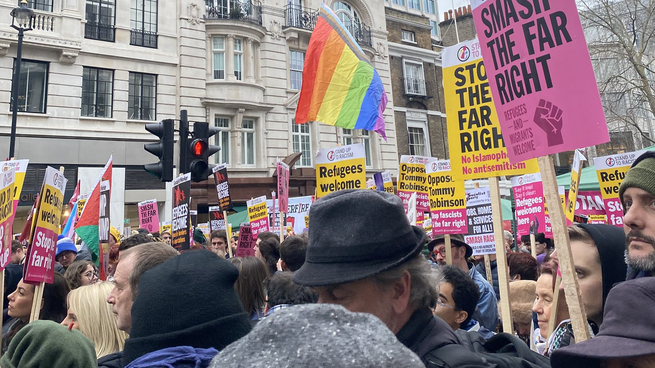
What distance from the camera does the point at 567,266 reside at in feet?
7.41

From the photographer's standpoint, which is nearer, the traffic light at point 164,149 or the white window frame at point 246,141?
the traffic light at point 164,149

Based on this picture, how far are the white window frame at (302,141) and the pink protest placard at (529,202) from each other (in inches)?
637

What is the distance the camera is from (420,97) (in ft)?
96.7

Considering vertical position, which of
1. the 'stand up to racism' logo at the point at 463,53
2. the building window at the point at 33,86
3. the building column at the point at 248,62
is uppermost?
the building column at the point at 248,62

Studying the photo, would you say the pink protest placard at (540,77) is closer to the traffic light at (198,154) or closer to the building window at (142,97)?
the traffic light at (198,154)

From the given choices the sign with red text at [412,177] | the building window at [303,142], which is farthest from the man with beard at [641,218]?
the building window at [303,142]

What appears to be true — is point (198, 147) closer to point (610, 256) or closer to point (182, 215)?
point (182, 215)

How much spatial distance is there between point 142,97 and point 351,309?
69.1 feet

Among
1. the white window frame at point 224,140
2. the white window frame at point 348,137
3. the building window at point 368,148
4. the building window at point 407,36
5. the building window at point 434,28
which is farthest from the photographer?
the building window at point 434,28

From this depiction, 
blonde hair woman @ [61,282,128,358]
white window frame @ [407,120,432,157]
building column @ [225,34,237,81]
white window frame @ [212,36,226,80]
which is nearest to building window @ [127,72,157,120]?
white window frame @ [212,36,226,80]

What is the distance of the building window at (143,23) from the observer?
20891mm

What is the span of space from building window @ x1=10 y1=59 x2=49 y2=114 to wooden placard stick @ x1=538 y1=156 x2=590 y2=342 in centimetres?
2060

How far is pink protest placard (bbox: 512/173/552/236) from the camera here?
27.1 ft

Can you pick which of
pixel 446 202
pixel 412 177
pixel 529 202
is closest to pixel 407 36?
pixel 412 177
